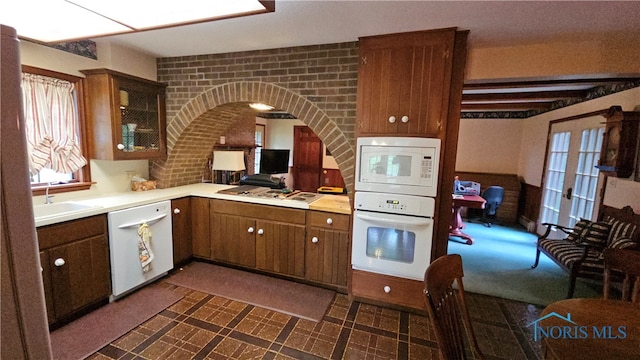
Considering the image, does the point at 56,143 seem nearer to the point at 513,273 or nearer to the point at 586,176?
the point at 513,273

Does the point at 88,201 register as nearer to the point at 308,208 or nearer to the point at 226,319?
the point at 226,319

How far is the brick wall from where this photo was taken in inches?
103

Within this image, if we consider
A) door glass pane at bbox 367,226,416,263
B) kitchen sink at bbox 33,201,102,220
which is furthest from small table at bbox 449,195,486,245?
kitchen sink at bbox 33,201,102,220

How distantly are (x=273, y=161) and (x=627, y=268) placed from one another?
5377 millimetres

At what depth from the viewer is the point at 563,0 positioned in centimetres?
170

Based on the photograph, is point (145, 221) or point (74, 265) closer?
point (74, 265)

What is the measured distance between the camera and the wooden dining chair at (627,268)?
4.80 ft

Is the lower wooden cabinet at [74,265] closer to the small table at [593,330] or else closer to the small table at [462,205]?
the small table at [593,330]

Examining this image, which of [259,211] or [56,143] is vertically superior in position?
[56,143]

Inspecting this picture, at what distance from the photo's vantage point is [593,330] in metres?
1.12

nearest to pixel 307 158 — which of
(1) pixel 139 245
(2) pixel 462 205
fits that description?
(2) pixel 462 205

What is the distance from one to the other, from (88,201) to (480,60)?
3856 mm

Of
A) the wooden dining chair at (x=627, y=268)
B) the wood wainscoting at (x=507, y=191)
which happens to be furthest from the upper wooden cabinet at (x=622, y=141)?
→ the wood wainscoting at (x=507, y=191)

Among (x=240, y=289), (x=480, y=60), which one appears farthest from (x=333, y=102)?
(x=240, y=289)
